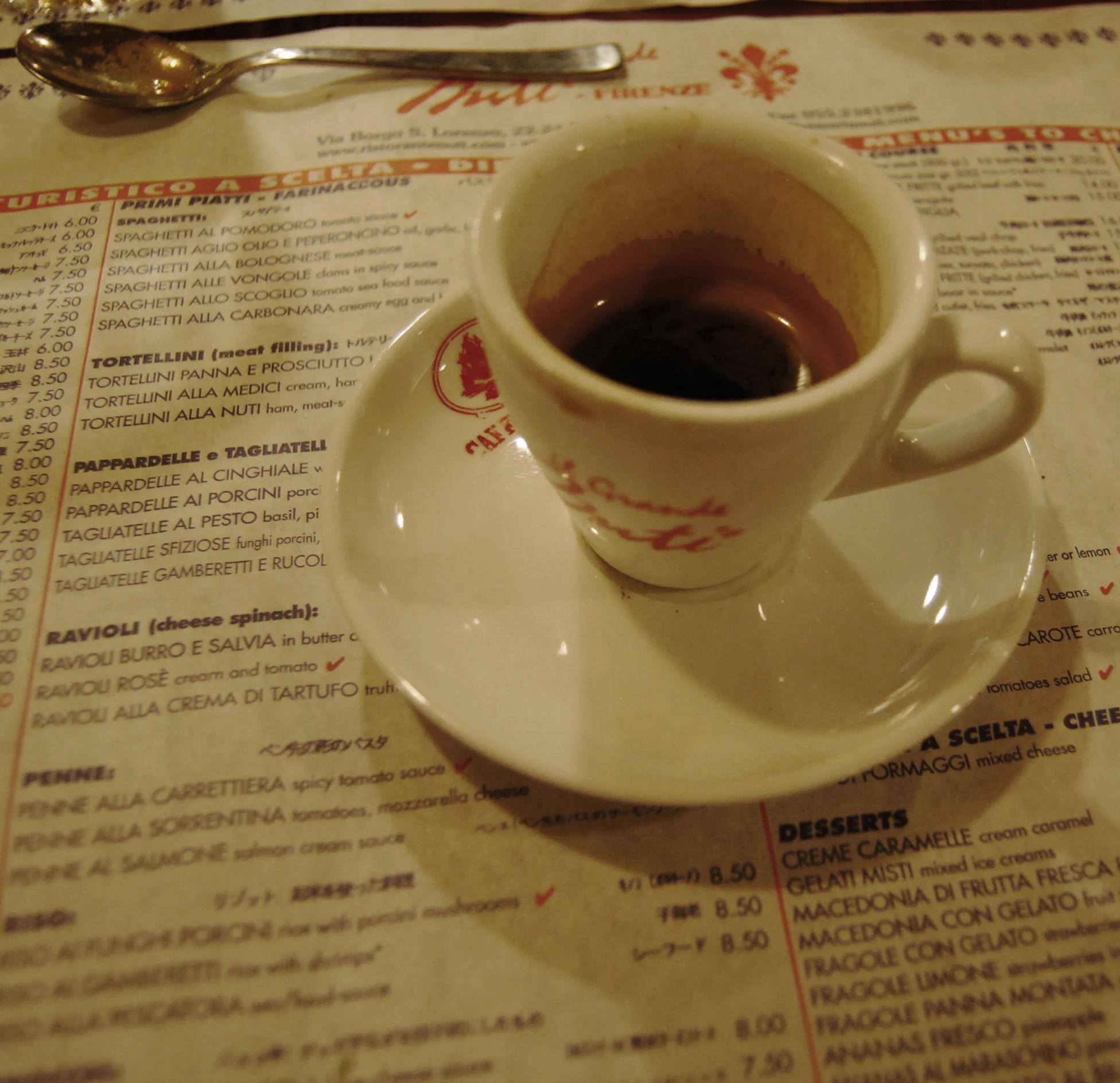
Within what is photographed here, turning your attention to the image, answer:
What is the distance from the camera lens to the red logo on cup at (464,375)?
0.52 m

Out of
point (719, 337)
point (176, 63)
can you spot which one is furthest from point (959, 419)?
point (176, 63)

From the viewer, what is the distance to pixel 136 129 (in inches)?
29.6

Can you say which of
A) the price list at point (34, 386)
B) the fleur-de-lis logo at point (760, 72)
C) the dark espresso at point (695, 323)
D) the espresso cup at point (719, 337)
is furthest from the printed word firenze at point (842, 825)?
the fleur-de-lis logo at point (760, 72)

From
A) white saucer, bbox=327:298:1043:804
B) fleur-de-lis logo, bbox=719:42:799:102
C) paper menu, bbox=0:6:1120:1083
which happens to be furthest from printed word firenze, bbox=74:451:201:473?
fleur-de-lis logo, bbox=719:42:799:102

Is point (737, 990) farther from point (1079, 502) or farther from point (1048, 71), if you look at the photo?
point (1048, 71)

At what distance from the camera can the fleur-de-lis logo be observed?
80cm

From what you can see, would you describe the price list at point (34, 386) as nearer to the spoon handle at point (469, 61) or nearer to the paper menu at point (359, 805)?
the paper menu at point (359, 805)

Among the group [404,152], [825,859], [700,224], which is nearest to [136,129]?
[404,152]

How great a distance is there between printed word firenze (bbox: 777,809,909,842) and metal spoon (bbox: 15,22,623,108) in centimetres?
79

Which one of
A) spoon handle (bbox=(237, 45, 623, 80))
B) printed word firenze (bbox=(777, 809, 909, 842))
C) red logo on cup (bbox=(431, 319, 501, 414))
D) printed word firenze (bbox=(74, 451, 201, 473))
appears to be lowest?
printed word firenze (bbox=(777, 809, 909, 842))

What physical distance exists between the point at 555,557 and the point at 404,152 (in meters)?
0.53

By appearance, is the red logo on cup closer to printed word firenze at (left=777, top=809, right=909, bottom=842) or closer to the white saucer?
the white saucer

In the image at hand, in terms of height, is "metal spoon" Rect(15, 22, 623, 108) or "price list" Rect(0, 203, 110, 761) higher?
"metal spoon" Rect(15, 22, 623, 108)

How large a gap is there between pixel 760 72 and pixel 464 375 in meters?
0.59
